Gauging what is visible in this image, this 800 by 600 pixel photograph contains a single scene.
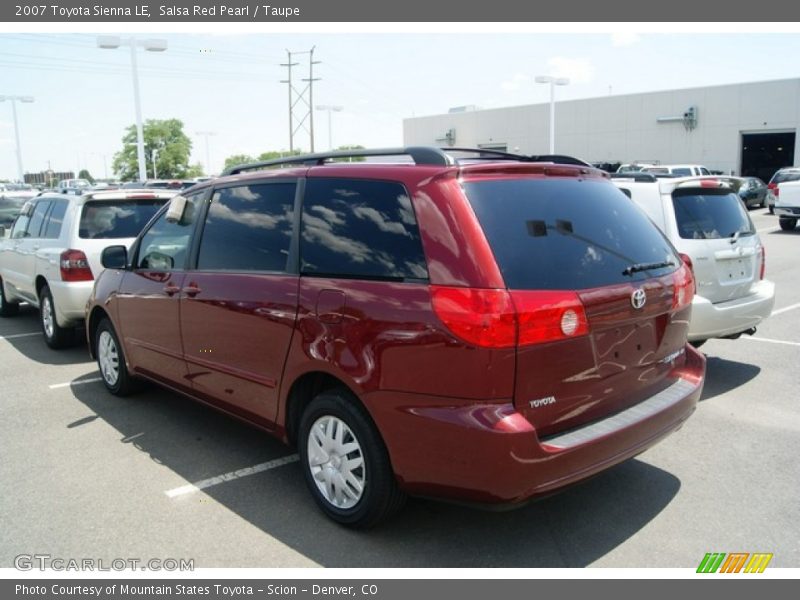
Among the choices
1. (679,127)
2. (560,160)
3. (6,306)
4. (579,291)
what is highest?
(679,127)

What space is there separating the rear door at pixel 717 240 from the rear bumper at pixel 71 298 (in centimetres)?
606

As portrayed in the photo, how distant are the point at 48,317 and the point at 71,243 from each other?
104 cm

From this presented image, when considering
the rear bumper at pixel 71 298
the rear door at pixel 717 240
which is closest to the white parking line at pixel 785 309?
the rear door at pixel 717 240

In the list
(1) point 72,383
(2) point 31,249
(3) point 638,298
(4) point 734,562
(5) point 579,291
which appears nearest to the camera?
(5) point 579,291

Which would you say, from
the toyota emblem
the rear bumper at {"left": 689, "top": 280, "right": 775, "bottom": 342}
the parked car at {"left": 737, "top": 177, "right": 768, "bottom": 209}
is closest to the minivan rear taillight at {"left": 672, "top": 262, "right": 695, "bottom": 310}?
the toyota emblem

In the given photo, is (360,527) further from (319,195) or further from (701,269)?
(701,269)

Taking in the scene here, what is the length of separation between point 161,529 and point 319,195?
2031 mm

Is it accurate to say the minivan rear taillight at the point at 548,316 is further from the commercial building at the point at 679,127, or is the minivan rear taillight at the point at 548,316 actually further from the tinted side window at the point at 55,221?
the commercial building at the point at 679,127

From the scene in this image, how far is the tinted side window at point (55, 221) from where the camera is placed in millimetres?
7866

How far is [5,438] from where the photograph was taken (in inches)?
202

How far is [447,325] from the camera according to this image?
2.98m

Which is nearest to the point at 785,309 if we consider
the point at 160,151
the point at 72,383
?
the point at 72,383

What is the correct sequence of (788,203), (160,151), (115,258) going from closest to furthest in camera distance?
(115,258)
(788,203)
(160,151)

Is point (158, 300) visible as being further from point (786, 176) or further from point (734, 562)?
point (786, 176)
